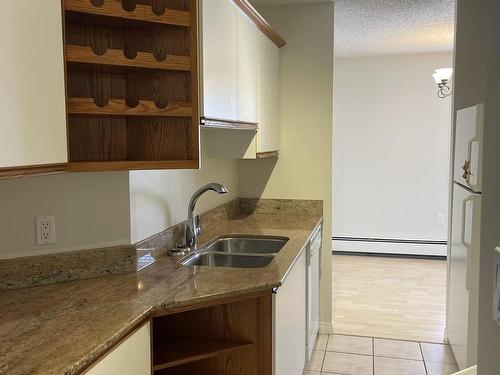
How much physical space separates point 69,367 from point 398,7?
3.47 m

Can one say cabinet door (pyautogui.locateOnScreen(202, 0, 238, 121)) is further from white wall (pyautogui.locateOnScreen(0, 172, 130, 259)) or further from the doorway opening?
the doorway opening

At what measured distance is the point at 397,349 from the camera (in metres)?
3.43

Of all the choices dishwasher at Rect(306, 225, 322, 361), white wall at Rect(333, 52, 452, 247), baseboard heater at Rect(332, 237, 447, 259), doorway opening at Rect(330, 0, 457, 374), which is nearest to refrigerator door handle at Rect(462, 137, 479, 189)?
dishwasher at Rect(306, 225, 322, 361)

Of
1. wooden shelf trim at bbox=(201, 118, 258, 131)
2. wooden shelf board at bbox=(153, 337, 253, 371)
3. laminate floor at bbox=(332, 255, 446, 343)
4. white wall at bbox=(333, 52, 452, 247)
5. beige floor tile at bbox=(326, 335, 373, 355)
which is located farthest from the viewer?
white wall at bbox=(333, 52, 452, 247)

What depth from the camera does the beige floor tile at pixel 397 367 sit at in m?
3.09

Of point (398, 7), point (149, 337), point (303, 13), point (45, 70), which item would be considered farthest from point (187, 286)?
point (398, 7)

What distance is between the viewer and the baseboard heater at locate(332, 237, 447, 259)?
19.1 feet

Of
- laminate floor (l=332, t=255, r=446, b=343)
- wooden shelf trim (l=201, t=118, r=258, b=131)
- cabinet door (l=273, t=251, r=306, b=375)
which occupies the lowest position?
laminate floor (l=332, t=255, r=446, b=343)

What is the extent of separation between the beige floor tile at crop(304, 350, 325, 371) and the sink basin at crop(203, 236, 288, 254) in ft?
2.65

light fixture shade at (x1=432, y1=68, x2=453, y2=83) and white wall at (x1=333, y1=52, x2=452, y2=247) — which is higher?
light fixture shade at (x1=432, y1=68, x2=453, y2=83)

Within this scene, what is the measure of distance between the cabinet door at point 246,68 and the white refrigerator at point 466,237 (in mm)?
1241

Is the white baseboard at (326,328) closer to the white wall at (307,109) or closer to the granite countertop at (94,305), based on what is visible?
the white wall at (307,109)

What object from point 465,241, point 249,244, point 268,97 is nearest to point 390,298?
point 465,241

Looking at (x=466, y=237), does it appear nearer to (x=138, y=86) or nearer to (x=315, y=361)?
(x=315, y=361)
